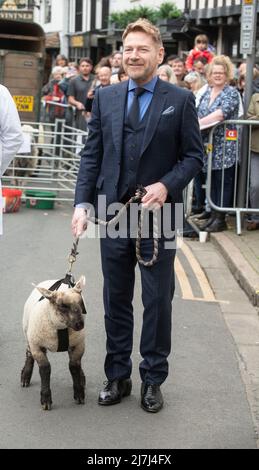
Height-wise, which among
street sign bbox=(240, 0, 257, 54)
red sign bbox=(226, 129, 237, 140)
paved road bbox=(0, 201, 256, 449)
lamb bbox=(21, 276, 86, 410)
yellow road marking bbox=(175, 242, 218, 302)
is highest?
street sign bbox=(240, 0, 257, 54)

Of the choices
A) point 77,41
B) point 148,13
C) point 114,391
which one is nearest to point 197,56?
point 114,391

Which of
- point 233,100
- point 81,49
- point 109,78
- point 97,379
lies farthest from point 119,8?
point 97,379

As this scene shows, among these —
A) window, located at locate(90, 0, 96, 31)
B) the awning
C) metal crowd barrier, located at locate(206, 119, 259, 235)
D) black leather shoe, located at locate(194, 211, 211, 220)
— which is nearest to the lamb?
metal crowd barrier, located at locate(206, 119, 259, 235)

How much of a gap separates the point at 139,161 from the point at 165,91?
1.44ft

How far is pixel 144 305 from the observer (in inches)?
213

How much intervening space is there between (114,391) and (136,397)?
20 centimetres

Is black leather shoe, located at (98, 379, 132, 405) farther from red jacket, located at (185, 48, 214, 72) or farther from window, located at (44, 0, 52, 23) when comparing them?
window, located at (44, 0, 52, 23)

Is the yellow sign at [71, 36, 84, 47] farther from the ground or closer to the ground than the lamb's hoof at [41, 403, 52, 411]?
farther from the ground

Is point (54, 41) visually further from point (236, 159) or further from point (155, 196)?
point (155, 196)

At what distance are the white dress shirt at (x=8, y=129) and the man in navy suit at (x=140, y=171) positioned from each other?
1057 mm

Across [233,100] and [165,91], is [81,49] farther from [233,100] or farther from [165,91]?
[165,91]

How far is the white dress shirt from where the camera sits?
6227mm

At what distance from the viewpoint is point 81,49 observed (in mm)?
43844

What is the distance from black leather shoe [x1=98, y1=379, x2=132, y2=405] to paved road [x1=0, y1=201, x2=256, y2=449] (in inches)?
2.0
